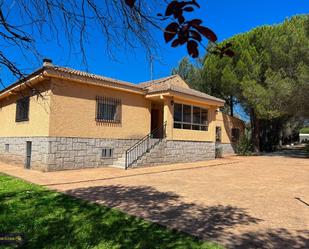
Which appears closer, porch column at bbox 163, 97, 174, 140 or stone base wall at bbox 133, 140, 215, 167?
stone base wall at bbox 133, 140, 215, 167

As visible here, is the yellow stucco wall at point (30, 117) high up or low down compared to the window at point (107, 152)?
up

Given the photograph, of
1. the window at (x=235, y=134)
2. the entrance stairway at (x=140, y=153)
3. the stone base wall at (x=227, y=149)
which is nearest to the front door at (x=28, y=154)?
the entrance stairway at (x=140, y=153)

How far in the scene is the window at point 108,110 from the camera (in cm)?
1514

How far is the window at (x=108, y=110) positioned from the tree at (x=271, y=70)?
945cm

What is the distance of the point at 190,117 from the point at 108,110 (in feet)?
20.7

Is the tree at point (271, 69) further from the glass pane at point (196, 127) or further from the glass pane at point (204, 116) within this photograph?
the glass pane at point (196, 127)

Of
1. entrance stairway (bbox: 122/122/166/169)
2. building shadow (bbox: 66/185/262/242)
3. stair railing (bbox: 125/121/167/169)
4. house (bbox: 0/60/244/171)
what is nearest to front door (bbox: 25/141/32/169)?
house (bbox: 0/60/244/171)

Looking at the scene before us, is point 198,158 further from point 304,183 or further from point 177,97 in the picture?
point 304,183

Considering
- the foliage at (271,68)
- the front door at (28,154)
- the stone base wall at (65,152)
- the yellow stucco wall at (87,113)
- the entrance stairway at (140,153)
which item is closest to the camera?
the stone base wall at (65,152)

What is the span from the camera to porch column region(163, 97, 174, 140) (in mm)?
17453

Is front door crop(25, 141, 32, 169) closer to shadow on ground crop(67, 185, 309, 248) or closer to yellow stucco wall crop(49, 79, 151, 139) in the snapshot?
yellow stucco wall crop(49, 79, 151, 139)

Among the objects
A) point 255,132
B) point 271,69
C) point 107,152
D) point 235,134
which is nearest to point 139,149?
point 107,152

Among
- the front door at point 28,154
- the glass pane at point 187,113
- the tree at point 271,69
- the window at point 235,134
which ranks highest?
the tree at point 271,69

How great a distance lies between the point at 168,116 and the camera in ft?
57.5
